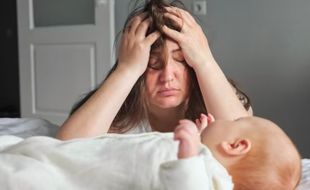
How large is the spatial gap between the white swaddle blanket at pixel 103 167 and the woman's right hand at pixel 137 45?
412 mm

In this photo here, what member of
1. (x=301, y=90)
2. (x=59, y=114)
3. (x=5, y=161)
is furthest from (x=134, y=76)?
(x=59, y=114)

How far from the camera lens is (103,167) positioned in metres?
0.65

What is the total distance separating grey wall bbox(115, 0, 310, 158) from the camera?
7.46 ft

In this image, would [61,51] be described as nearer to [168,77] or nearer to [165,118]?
[165,118]

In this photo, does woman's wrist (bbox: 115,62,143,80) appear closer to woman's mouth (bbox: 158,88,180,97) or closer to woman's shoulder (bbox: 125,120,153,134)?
woman's mouth (bbox: 158,88,180,97)

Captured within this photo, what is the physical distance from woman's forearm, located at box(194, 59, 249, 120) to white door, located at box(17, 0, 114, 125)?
157cm

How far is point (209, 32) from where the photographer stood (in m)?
2.48

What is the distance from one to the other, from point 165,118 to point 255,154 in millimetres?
554

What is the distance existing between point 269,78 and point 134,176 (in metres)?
1.85

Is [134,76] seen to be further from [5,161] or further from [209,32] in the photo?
[209,32]

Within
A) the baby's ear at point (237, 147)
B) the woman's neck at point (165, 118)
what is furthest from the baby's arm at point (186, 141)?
the woman's neck at point (165, 118)

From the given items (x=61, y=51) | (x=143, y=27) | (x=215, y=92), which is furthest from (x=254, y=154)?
(x=61, y=51)

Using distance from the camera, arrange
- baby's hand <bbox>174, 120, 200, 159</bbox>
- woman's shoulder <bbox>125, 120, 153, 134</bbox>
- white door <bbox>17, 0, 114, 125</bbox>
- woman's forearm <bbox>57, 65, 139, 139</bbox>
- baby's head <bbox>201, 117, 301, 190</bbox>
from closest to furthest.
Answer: baby's hand <bbox>174, 120, 200, 159</bbox> < baby's head <bbox>201, 117, 301, 190</bbox> < woman's forearm <bbox>57, 65, 139, 139</bbox> < woman's shoulder <bbox>125, 120, 153, 134</bbox> < white door <bbox>17, 0, 114, 125</bbox>

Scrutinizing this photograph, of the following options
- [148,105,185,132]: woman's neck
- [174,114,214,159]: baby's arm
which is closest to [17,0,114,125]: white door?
[148,105,185,132]: woman's neck
